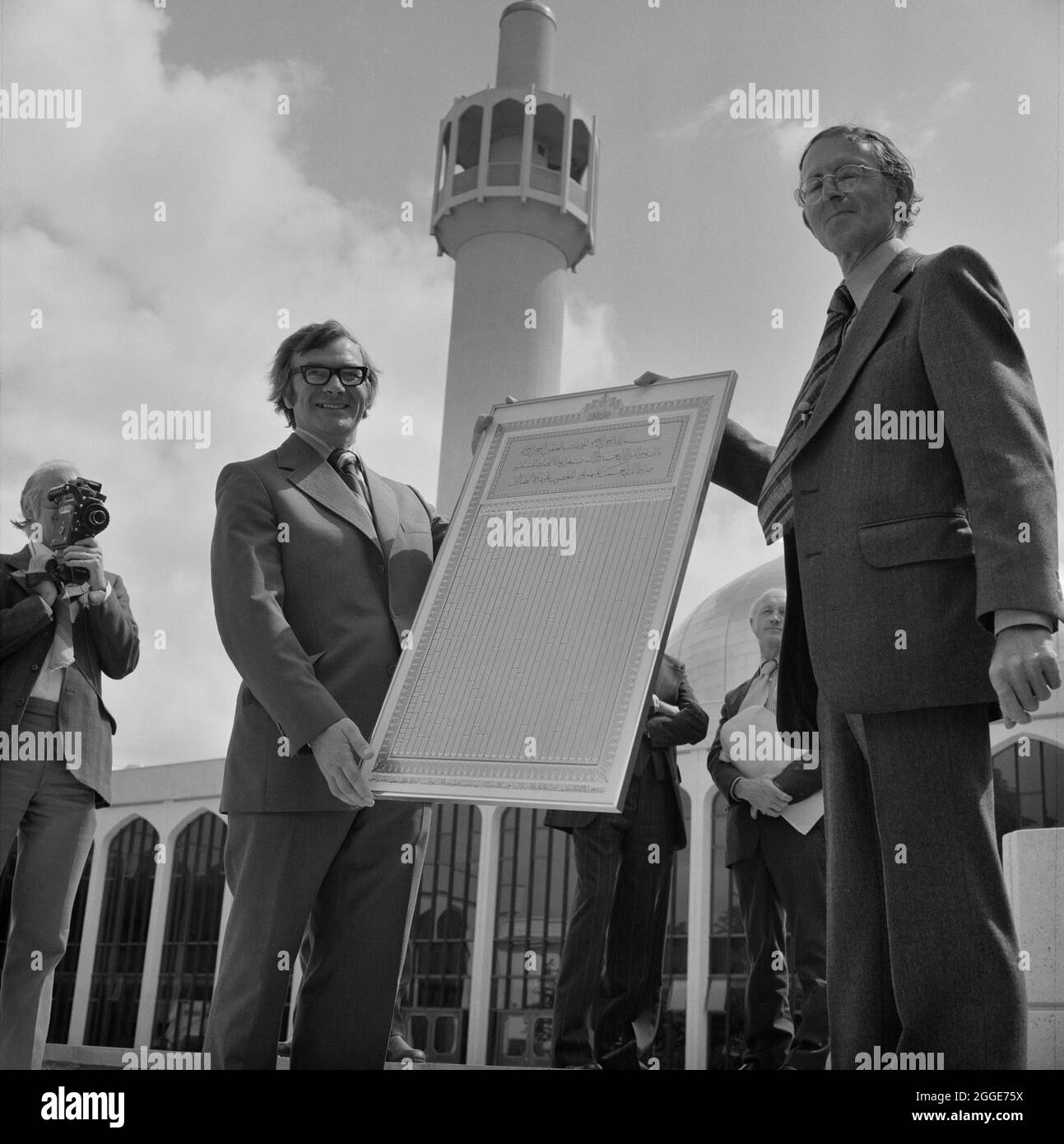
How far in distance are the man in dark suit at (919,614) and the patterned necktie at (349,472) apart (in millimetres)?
1190

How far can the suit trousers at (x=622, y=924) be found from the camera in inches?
196

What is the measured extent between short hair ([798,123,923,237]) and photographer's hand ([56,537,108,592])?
102 inches

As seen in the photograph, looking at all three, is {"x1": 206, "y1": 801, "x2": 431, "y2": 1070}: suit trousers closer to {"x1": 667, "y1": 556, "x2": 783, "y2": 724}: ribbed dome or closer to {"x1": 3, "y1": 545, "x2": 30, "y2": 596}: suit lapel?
{"x1": 3, "y1": 545, "x2": 30, "y2": 596}: suit lapel

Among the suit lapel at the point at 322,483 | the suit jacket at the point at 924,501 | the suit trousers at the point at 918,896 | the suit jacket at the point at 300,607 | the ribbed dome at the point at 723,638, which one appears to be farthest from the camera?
the ribbed dome at the point at 723,638

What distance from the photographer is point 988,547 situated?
7.18ft

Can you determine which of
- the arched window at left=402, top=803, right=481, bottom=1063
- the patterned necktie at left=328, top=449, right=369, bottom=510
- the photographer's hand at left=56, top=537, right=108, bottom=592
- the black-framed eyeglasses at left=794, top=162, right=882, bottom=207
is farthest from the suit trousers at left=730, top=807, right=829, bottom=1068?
the arched window at left=402, top=803, right=481, bottom=1063

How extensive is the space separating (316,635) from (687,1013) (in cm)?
2267

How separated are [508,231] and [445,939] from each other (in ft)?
56.3

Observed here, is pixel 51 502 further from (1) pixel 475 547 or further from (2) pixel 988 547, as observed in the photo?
→ (2) pixel 988 547

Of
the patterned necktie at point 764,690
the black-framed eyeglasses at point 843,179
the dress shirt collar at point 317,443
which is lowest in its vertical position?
the patterned necktie at point 764,690

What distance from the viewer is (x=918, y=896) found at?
86.2 inches

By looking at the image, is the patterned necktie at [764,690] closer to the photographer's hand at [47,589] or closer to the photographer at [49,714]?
the photographer at [49,714]

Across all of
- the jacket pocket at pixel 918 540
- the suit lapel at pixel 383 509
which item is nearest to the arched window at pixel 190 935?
the suit lapel at pixel 383 509
